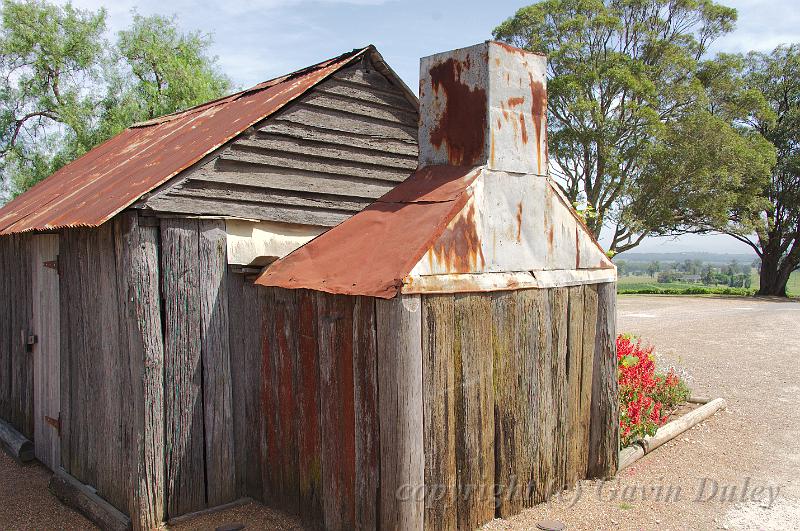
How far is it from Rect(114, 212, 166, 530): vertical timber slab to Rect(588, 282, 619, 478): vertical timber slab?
397 centimetres

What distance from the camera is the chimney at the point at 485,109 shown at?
523 cm

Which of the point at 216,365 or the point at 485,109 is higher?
the point at 485,109

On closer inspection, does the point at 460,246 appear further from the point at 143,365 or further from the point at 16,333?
the point at 16,333

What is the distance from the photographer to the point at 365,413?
4.61 meters

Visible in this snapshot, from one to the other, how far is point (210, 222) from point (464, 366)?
8.54 ft

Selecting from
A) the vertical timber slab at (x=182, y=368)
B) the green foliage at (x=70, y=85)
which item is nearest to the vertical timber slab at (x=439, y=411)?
the vertical timber slab at (x=182, y=368)

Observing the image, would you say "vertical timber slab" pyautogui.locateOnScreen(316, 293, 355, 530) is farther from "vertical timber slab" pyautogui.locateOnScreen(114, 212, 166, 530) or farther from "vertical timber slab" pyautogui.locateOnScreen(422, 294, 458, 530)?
"vertical timber slab" pyautogui.locateOnScreen(114, 212, 166, 530)

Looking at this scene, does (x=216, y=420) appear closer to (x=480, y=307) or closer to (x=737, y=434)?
(x=480, y=307)

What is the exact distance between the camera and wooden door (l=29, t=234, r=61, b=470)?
6609mm

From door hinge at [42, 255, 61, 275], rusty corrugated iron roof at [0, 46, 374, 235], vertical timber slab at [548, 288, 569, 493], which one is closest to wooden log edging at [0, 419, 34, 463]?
door hinge at [42, 255, 61, 275]

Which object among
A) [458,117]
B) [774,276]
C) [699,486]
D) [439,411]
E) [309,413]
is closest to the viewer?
[439,411]

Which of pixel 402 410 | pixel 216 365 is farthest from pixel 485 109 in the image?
pixel 216 365

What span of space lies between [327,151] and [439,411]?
3.17 meters

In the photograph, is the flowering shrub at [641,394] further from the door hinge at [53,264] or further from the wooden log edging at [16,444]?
the wooden log edging at [16,444]
